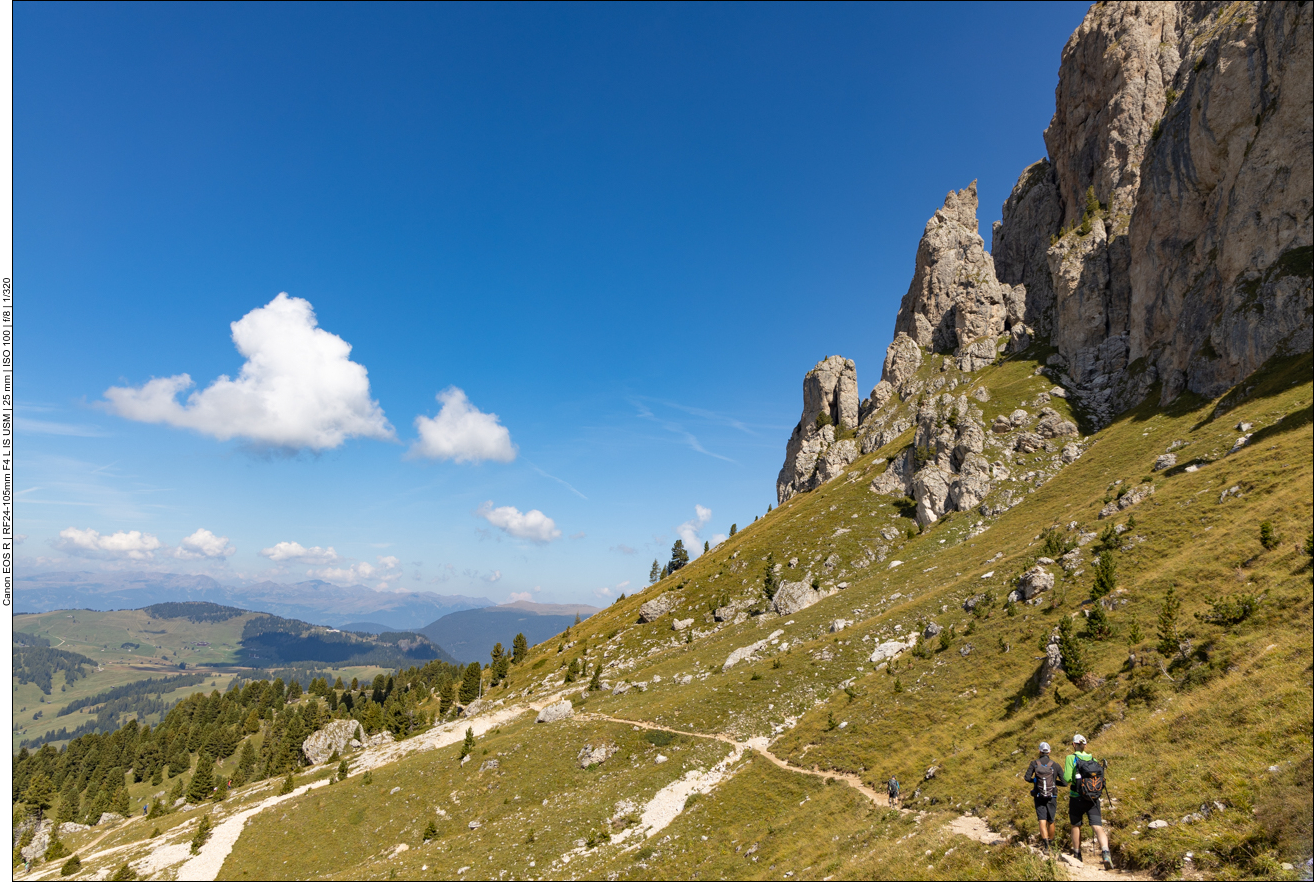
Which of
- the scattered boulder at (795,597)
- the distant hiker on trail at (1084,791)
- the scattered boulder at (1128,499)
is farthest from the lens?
the scattered boulder at (795,597)

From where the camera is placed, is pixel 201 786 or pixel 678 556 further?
pixel 678 556

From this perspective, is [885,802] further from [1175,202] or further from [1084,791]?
[1175,202]

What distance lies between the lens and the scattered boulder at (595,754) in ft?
170

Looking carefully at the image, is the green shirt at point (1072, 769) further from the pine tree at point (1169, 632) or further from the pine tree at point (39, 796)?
the pine tree at point (39, 796)

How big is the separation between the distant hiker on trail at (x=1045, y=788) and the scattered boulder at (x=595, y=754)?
138 feet

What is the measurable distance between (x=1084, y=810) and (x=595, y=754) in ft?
148

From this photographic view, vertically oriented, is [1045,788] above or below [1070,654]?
below

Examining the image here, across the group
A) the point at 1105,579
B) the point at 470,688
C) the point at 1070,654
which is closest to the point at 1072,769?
the point at 1070,654

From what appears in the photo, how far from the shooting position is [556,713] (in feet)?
222

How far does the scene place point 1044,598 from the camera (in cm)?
4428

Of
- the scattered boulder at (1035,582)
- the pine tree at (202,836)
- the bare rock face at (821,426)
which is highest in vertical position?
the bare rock face at (821,426)

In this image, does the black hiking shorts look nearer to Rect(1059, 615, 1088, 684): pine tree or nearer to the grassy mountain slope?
the grassy mountain slope

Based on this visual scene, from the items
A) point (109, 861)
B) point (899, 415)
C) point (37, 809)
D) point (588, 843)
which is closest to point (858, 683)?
point (588, 843)

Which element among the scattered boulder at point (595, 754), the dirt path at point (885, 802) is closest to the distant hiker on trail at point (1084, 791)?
the dirt path at point (885, 802)
